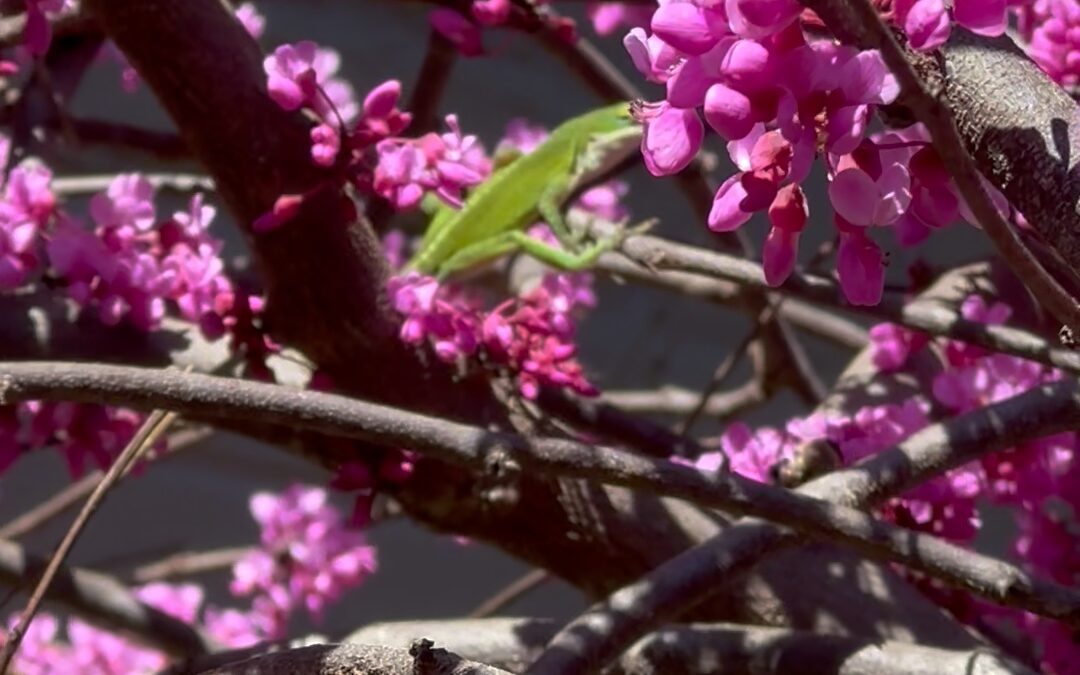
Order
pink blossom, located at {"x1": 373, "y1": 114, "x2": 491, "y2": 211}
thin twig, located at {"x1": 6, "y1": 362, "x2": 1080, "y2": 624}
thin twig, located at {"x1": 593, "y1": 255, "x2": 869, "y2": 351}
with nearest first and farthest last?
thin twig, located at {"x1": 6, "y1": 362, "x2": 1080, "y2": 624} < pink blossom, located at {"x1": 373, "y1": 114, "x2": 491, "y2": 211} < thin twig, located at {"x1": 593, "y1": 255, "x2": 869, "y2": 351}

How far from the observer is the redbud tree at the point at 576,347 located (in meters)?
0.60

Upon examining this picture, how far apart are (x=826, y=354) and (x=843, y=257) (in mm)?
2361

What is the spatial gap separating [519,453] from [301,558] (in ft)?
3.33

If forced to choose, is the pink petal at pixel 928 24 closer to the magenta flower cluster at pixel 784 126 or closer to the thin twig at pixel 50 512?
the magenta flower cluster at pixel 784 126

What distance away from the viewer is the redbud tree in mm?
596

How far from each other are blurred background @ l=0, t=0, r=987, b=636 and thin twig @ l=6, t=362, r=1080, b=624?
2018 millimetres

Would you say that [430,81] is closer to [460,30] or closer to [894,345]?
[460,30]

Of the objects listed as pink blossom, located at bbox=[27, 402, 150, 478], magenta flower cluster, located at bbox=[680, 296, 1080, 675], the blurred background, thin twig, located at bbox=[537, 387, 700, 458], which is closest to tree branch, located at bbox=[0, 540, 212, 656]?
pink blossom, located at bbox=[27, 402, 150, 478]

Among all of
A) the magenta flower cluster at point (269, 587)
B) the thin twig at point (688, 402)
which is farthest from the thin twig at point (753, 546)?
the thin twig at point (688, 402)

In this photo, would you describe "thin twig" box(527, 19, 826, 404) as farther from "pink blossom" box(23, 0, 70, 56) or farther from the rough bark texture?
"pink blossom" box(23, 0, 70, 56)

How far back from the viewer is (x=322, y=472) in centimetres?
281

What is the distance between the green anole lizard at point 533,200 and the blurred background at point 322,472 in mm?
1275

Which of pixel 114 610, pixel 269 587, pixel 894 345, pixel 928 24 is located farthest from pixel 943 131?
pixel 269 587

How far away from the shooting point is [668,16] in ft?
1.93
